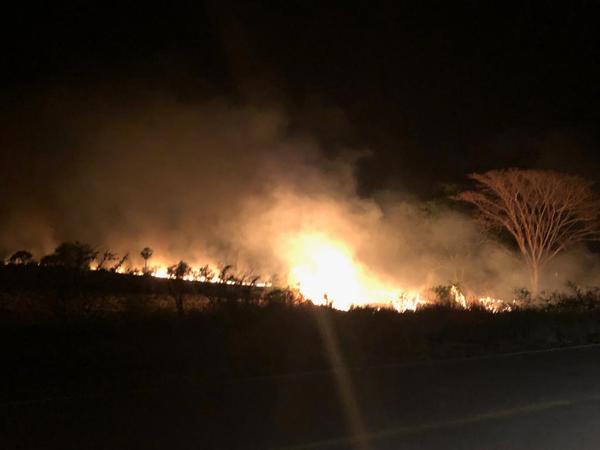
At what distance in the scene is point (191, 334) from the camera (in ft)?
39.8

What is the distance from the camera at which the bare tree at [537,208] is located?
3300 cm

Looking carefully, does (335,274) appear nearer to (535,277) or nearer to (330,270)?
(330,270)

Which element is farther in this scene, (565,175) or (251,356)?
(565,175)

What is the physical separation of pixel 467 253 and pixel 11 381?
27653 millimetres

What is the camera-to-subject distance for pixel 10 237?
2323 centimetres

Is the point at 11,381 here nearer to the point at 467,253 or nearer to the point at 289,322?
the point at 289,322

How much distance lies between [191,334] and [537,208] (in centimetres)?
2614

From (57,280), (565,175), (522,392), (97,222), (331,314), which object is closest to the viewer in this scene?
(522,392)

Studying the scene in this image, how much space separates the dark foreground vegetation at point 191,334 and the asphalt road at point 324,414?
878 millimetres

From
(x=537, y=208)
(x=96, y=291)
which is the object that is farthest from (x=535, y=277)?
(x=96, y=291)

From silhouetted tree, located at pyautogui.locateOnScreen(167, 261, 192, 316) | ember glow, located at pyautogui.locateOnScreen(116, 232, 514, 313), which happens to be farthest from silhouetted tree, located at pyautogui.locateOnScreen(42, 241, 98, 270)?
ember glow, located at pyautogui.locateOnScreen(116, 232, 514, 313)

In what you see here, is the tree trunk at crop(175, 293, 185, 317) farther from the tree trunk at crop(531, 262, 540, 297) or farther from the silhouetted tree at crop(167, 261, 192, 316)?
the tree trunk at crop(531, 262, 540, 297)

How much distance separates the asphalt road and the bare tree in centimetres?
2360

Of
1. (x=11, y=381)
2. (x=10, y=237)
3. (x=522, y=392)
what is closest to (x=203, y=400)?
(x=11, y=381)
